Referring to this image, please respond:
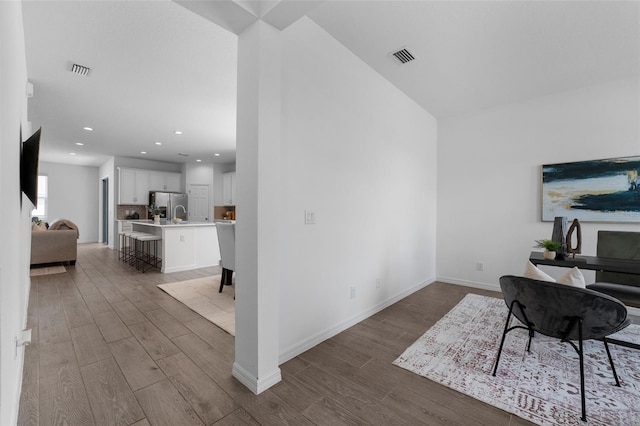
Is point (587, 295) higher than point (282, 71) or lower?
lower

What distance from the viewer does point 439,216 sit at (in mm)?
4730

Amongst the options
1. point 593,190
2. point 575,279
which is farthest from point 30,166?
point 593,190

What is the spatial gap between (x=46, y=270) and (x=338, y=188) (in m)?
5.99

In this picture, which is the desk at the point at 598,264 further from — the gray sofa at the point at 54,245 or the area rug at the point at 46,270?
the gray sofa at the point at 54,245

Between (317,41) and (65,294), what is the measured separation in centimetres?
449

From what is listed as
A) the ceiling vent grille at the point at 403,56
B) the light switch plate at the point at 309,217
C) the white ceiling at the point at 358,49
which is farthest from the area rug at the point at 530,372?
the ceiling vent grille at the point at 403,56

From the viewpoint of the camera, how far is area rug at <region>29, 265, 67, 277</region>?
4852 millimetres

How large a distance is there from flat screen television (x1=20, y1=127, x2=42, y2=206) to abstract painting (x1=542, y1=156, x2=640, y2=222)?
5.20m

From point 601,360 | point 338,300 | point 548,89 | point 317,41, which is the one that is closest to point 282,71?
point 317,41

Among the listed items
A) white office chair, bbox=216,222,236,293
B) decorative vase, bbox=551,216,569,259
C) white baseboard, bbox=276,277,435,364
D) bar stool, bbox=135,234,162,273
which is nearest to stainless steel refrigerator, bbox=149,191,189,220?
bar stool, bbox=135,234,162,273

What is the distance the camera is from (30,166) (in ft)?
5.40

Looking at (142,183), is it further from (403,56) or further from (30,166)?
(403,56)

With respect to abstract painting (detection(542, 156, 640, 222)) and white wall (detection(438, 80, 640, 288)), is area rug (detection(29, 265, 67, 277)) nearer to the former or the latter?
white wall (detection(438, 80, 640, 288))

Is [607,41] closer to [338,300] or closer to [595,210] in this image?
[595,210]
